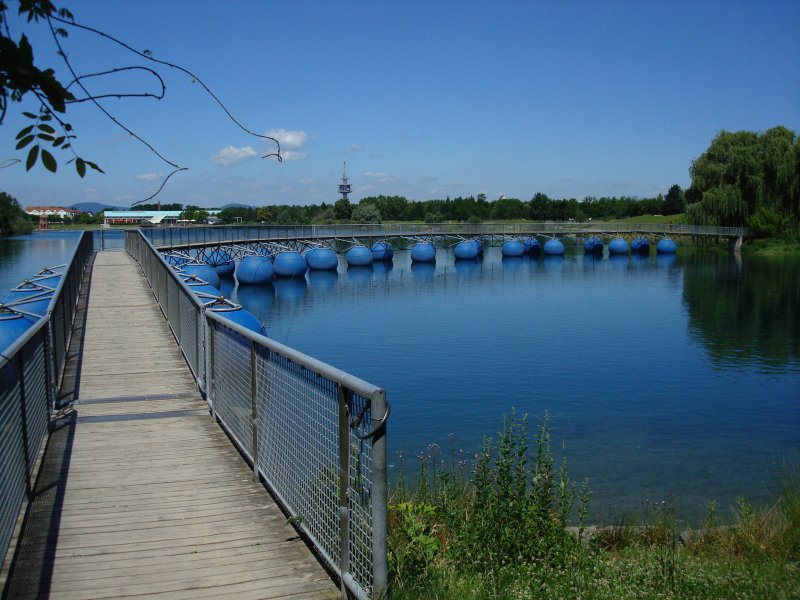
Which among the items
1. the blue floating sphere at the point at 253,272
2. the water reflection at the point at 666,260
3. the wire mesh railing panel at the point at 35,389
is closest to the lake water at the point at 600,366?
the blue floating sphere at the point at 253,272

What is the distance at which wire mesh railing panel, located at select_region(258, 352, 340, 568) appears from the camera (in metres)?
4.88

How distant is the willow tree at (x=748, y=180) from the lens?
7025 cm

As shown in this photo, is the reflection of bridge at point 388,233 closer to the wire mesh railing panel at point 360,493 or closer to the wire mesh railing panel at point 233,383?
the wire mesh railing panel at point 233,383

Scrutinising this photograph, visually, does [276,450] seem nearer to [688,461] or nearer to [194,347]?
[194,347]

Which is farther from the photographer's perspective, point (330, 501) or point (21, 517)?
point (21, 517)

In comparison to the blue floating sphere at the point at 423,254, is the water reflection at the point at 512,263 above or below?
below

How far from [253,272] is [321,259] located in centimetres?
1326

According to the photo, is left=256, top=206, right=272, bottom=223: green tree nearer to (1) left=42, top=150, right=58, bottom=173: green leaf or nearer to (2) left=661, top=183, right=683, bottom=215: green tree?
(2) left=661, top=183, right=683, bottom=215: green tree

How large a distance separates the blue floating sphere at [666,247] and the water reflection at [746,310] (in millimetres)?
18799

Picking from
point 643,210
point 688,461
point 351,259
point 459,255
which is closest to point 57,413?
point 688,461

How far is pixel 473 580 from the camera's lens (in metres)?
5.24

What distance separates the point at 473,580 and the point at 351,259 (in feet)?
213

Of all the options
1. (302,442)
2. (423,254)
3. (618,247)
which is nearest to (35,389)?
(302,442)

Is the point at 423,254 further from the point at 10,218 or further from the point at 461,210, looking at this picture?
the point at 461,210
